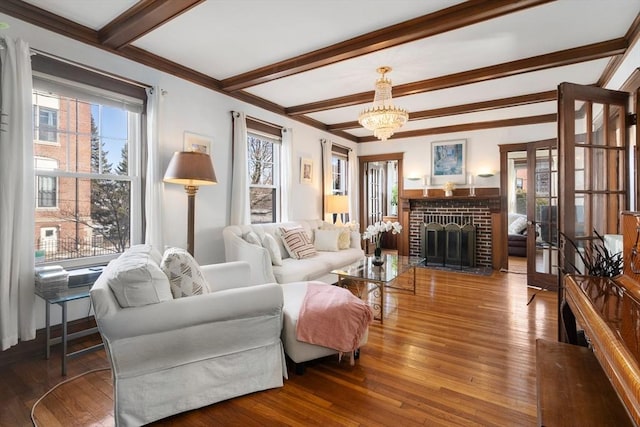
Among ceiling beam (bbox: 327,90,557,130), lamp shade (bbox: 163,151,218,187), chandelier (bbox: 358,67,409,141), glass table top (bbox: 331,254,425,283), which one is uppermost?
ceiling beam (bbox: 327,90,557,130)

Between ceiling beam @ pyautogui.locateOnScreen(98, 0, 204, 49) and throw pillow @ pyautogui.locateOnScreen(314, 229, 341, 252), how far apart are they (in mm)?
3186

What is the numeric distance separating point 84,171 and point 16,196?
62 cm

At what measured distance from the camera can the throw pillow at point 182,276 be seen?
187cm

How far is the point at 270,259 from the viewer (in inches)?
135

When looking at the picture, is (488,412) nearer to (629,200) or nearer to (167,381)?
(167,381)

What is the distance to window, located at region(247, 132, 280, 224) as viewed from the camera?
4.55 metres

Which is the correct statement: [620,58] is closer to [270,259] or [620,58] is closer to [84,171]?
[270,259]

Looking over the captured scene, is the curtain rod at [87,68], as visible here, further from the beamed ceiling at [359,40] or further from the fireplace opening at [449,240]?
the fireplace opening at [449,240]

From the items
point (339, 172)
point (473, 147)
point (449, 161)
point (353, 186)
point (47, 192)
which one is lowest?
point (47, 192)

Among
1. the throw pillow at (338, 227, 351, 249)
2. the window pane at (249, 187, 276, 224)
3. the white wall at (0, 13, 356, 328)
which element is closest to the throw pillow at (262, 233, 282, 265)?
the white wall at (0, 13, 356, 328)

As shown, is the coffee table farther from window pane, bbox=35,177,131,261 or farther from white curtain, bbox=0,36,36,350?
white curtain, bbox=0,36,36,350

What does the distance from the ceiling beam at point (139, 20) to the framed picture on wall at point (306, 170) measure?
3.00 meters

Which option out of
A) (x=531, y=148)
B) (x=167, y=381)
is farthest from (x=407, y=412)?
(x=531, y=148)

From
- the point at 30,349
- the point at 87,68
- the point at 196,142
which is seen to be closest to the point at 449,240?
the point at 196,142
